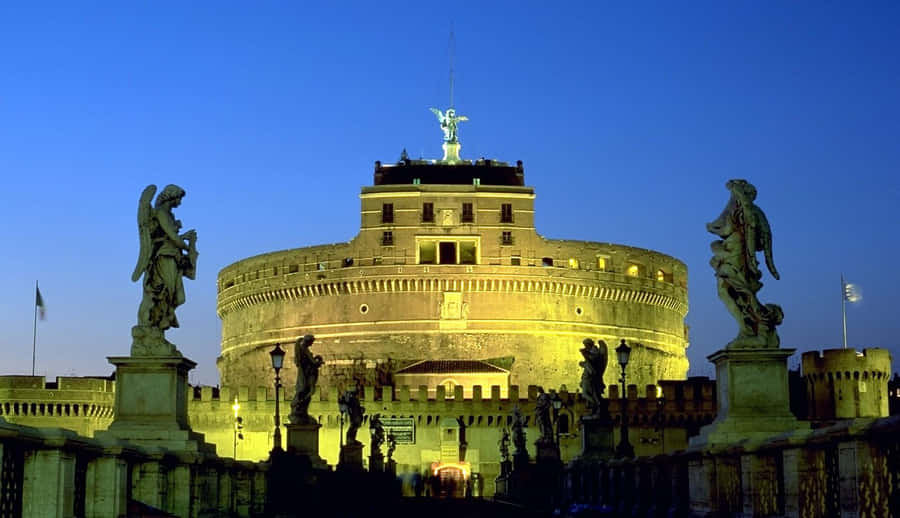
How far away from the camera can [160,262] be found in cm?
1966

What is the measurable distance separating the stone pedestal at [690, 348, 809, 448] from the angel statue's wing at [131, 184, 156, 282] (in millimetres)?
7536

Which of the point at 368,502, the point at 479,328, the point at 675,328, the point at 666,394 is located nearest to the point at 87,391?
the point at 479,328

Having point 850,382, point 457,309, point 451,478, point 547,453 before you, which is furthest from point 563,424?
point 547,453

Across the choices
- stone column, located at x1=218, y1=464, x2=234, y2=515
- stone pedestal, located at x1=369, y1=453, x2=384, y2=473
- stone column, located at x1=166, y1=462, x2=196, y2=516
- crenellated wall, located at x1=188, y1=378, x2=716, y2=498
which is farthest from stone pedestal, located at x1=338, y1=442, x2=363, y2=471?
crenellated wall, located at x1=188, y1=378, x2=716, y2=498

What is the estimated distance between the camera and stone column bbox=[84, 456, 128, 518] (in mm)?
14406

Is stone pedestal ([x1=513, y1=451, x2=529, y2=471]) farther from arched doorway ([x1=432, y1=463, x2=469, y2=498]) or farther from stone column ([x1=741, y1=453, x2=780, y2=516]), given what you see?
arched doorway ([x1=432, y1=463, x2=469, y2=498])

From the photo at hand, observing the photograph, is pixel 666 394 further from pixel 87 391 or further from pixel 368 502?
pixel 368 502

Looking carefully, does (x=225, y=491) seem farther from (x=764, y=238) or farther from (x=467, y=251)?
(x=467, y=251)

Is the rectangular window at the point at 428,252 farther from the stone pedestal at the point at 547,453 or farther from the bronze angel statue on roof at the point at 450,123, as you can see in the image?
the stone pedestal at the point at 547,453

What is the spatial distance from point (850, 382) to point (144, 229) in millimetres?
72322

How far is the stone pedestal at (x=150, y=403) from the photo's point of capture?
18.8 metres

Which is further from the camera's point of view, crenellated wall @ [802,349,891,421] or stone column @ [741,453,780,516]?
crenellated wall @ [802,349,891,421]

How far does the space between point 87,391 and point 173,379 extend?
66.3 m

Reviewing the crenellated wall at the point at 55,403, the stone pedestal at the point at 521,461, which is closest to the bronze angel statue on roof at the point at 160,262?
the stone pedestal at the point at 521,461
